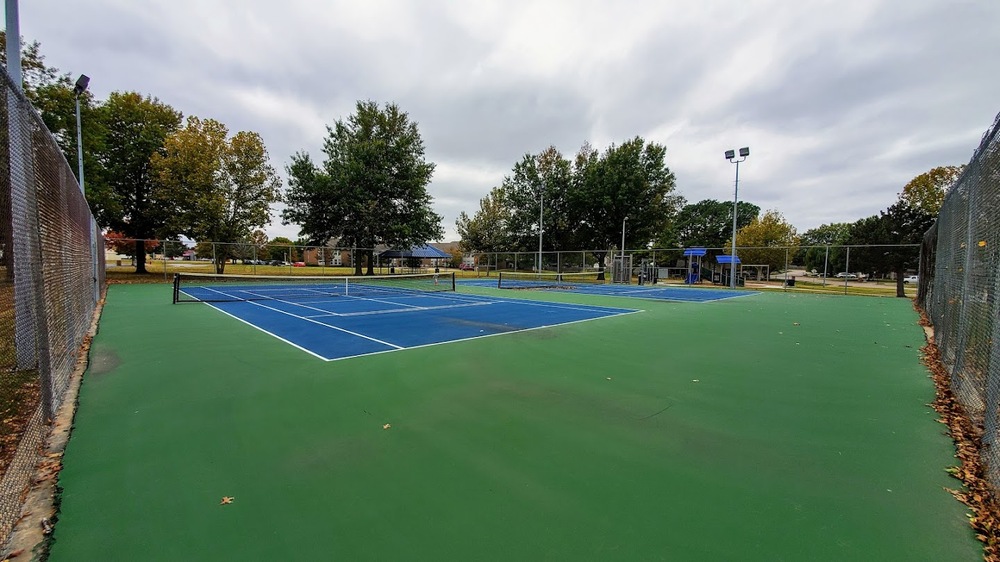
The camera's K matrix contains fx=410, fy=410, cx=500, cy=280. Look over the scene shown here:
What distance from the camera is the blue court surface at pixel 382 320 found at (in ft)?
24.1

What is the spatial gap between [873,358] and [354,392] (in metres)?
7.88

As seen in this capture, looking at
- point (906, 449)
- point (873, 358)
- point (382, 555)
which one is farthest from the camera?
point (873, 358)

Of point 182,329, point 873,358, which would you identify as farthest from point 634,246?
point 182,329

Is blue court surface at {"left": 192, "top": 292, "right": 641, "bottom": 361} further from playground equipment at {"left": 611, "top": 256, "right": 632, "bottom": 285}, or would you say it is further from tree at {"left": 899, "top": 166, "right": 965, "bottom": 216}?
tree at {"left": 899, "top": 166, "right": 965, "bottom": 216}

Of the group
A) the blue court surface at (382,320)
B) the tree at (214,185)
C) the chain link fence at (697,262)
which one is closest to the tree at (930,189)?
the chain link fence at (697,262)

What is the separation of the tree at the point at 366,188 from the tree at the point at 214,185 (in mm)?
3039

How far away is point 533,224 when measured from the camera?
1620 inches

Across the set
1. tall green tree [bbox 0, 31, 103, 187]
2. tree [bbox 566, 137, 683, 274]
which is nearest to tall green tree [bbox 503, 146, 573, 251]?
tree [bbox 566, 137, 683, 274]

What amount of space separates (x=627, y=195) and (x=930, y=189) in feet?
68.1

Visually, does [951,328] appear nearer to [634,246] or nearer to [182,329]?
[182,329]

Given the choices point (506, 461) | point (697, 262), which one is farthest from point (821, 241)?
point (506, 461)

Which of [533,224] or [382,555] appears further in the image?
[533,224]

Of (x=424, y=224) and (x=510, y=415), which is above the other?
(x=424, y=224)

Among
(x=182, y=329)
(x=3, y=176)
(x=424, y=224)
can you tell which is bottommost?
(x=182, y=329)
